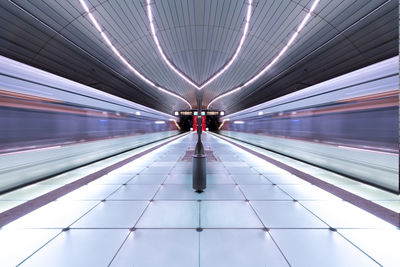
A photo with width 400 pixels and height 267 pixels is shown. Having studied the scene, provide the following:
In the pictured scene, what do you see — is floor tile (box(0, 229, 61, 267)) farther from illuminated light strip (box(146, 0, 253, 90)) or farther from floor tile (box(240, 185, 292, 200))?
illuminated light strip (box(146, 0, 253, 90))

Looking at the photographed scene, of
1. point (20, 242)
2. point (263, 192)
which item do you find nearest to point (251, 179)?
point (263, 192)

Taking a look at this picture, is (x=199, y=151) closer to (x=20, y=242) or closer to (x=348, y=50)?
(x=20, y=242)

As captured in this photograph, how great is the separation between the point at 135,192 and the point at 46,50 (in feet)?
32.5

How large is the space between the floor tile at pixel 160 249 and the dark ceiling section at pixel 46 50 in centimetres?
919

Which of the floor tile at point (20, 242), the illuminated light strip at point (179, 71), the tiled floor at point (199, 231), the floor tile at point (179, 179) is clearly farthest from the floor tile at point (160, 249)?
the illuminated light strip at point (179, 71)

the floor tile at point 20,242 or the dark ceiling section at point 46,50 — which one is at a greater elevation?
the dark ceiling section at point 46,50

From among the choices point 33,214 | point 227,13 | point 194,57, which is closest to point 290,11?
point 227,13

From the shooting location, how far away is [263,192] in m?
2.88

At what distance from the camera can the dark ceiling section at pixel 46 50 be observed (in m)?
5.93

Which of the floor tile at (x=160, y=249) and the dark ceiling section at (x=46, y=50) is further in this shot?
the dark ceiling section at (x=46, y=50)

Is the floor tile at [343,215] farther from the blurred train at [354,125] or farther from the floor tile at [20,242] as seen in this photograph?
the floor tile at [20,242]

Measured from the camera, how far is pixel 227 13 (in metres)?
6.65

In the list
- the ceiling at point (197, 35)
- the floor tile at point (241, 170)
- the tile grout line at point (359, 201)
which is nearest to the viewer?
the tile grout line at point (359, 201)

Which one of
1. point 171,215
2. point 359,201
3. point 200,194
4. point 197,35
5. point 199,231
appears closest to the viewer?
point 199,231
